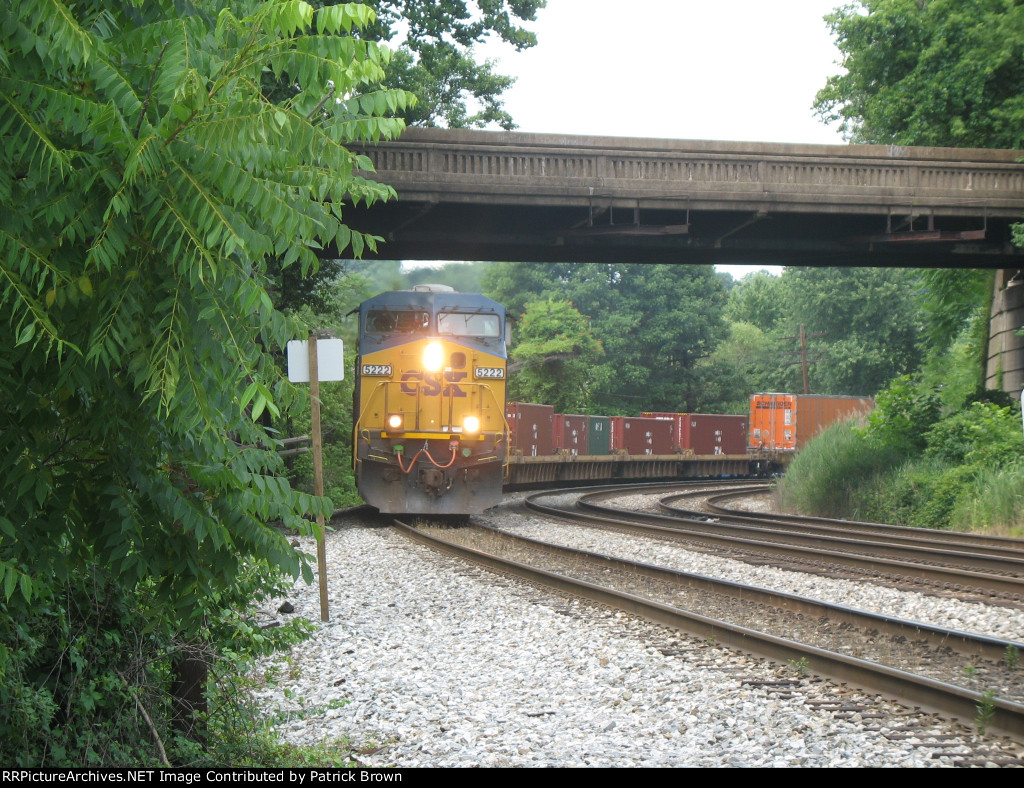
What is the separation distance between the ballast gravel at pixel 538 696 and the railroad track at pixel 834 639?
0.71 ft

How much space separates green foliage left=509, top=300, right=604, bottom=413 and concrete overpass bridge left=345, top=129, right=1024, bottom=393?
29203 millimetres

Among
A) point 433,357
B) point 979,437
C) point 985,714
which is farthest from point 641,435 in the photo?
point 985,714

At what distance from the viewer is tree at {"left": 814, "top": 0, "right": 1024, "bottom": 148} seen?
1848 centimetres

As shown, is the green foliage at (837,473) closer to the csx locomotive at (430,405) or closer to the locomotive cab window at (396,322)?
the csx locomotive at (430,405)

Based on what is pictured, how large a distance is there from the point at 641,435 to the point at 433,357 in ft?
74.9

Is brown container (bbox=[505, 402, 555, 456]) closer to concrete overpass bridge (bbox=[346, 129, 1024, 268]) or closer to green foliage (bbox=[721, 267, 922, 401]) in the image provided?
concrete overpass bridge (bbox=[346, 129, 1024, 268])

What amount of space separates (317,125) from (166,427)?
1.28 meters

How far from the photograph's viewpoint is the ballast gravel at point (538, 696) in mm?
4902

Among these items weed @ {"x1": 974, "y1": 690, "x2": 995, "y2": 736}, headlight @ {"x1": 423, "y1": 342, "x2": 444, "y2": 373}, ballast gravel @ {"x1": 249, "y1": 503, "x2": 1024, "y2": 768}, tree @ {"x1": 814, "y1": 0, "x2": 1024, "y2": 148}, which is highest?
tree @ {"x1": 814, "y1": 0, "x2": 1024, "y2": 148}

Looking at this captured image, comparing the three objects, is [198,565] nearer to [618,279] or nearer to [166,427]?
[166,427]

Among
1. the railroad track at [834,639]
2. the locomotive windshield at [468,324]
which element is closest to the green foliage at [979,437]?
the locomotive windshield at [468,324]

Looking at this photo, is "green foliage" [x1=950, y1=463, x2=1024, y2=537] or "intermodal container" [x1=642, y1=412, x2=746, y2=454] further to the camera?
"intermodal container" [x1=642, y1=412, x2=746, y2=454]

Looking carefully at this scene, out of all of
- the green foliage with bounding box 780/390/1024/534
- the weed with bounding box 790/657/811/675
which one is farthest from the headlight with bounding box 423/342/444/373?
the weed with bounding box 790/657/811/675
